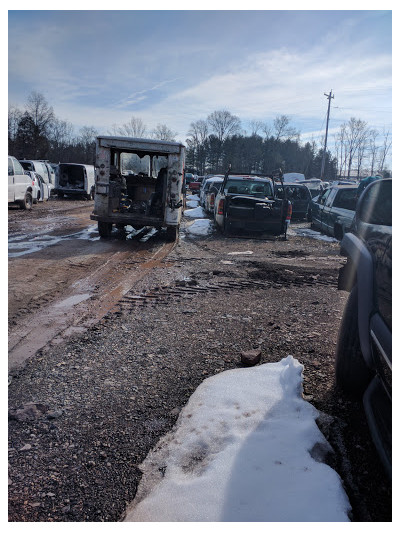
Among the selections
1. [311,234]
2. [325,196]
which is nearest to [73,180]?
[311,234]

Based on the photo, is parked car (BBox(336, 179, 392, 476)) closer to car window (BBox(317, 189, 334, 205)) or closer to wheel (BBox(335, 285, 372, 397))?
wheel (BBox(335, 285, 372, 397))

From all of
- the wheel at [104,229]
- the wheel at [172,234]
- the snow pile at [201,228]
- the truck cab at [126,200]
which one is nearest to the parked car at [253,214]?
the snow pile at [201,228]

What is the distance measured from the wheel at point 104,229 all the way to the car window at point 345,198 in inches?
271

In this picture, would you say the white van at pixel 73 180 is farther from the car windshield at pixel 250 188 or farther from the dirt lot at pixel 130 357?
the dirt lot at pixel 130 357

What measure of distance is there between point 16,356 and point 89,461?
169cm

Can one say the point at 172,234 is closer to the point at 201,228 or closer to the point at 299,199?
the point at 201,228

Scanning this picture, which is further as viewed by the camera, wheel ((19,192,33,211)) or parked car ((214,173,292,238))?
wheel ((19,192,33,211))

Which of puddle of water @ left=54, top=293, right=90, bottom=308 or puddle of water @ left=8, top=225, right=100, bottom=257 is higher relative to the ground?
puddle of water @ left=8, top=225, right=100, bottom=257

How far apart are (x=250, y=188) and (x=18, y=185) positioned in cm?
905

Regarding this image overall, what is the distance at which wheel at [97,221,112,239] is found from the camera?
409 inches

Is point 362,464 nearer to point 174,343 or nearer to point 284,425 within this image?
point 284,425

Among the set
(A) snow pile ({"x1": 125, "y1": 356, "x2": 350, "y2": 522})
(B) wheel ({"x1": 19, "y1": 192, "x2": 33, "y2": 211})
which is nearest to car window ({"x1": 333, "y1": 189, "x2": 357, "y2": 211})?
(A) snow pile ({"x1": 125, "y1": 356, "x2": 350, "y2": 522})

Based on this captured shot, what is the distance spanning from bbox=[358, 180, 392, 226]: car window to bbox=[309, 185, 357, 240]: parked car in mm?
7947
